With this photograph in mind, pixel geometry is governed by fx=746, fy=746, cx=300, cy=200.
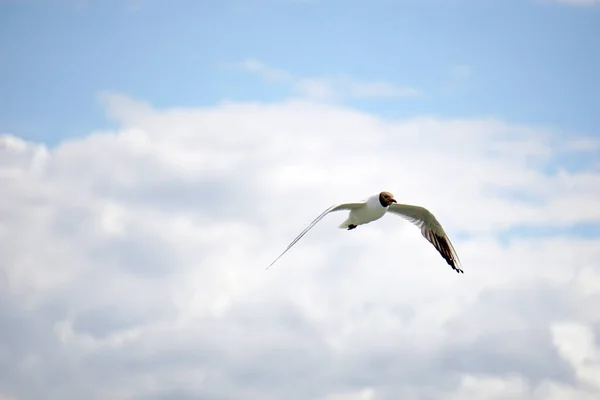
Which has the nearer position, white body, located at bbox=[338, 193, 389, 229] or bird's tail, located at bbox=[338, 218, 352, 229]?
white body, located at bbox=[338, 193, 389, 229]

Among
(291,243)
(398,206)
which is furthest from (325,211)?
(398,206)

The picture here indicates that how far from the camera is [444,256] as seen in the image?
3472 centimetres

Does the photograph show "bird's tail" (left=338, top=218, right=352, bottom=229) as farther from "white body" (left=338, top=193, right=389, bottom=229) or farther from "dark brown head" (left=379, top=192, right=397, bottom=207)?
"dark brown head" (left=379, top=192, right=397, bottom=207)

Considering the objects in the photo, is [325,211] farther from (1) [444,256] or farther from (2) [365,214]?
(1) [444,256]

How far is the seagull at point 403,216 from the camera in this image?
3102 centimetres

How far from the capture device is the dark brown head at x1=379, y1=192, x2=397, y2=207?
1208 inches

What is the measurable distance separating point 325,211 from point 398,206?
7.34m

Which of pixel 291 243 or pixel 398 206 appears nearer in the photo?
pixel 291 243

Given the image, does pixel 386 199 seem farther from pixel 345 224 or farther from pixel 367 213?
A: pixel 345 224

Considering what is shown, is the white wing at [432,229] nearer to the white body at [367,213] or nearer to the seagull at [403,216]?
the seagull at [403,216]

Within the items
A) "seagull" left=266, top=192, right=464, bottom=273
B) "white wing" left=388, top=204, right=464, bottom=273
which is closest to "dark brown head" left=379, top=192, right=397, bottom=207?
"seagull" left=266, top=192, right=464, bottom=273

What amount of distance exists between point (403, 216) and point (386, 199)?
4.65m

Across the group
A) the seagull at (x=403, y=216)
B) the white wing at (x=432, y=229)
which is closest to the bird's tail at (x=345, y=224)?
the seagull at (x=403, y=216)

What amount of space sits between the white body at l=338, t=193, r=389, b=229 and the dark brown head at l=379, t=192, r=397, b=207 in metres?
0.22
